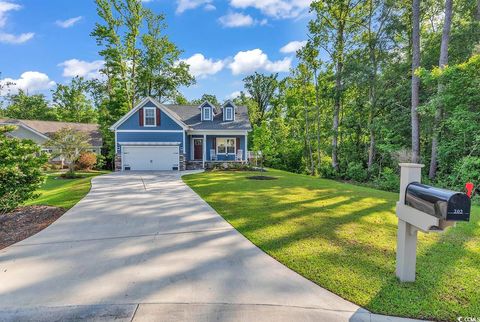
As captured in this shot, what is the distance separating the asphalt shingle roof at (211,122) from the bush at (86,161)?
811 cm

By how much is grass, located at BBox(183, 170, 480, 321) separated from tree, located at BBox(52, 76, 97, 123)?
135ft

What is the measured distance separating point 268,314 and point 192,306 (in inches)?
33.4

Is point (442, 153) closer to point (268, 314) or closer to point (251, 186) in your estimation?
point (251, 186)

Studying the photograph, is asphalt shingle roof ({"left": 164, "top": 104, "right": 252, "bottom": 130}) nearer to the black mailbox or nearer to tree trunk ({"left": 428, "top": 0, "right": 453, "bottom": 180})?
tree trunk ({"left": 428, "top": 0, "right": 453, "bottom": 180})

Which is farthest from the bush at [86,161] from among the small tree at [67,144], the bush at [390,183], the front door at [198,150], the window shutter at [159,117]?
the bush at [390,183]

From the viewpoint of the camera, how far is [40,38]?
53.4ft

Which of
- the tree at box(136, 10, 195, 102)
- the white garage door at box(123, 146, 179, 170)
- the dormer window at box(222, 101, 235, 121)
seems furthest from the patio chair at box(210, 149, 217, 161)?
the tree at box(136, 10, 195, 102)

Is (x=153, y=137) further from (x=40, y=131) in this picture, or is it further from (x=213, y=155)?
(x=40, y=131)

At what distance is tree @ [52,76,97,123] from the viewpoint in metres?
39.8

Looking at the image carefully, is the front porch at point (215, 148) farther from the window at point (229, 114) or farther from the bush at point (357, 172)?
the bush at point (357, 172)

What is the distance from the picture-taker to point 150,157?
19.2m

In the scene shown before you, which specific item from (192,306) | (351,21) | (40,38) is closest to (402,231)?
(192,306)

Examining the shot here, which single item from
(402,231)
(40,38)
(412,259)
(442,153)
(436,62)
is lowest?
(412,259)

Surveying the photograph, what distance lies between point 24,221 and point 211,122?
16.2 meters
